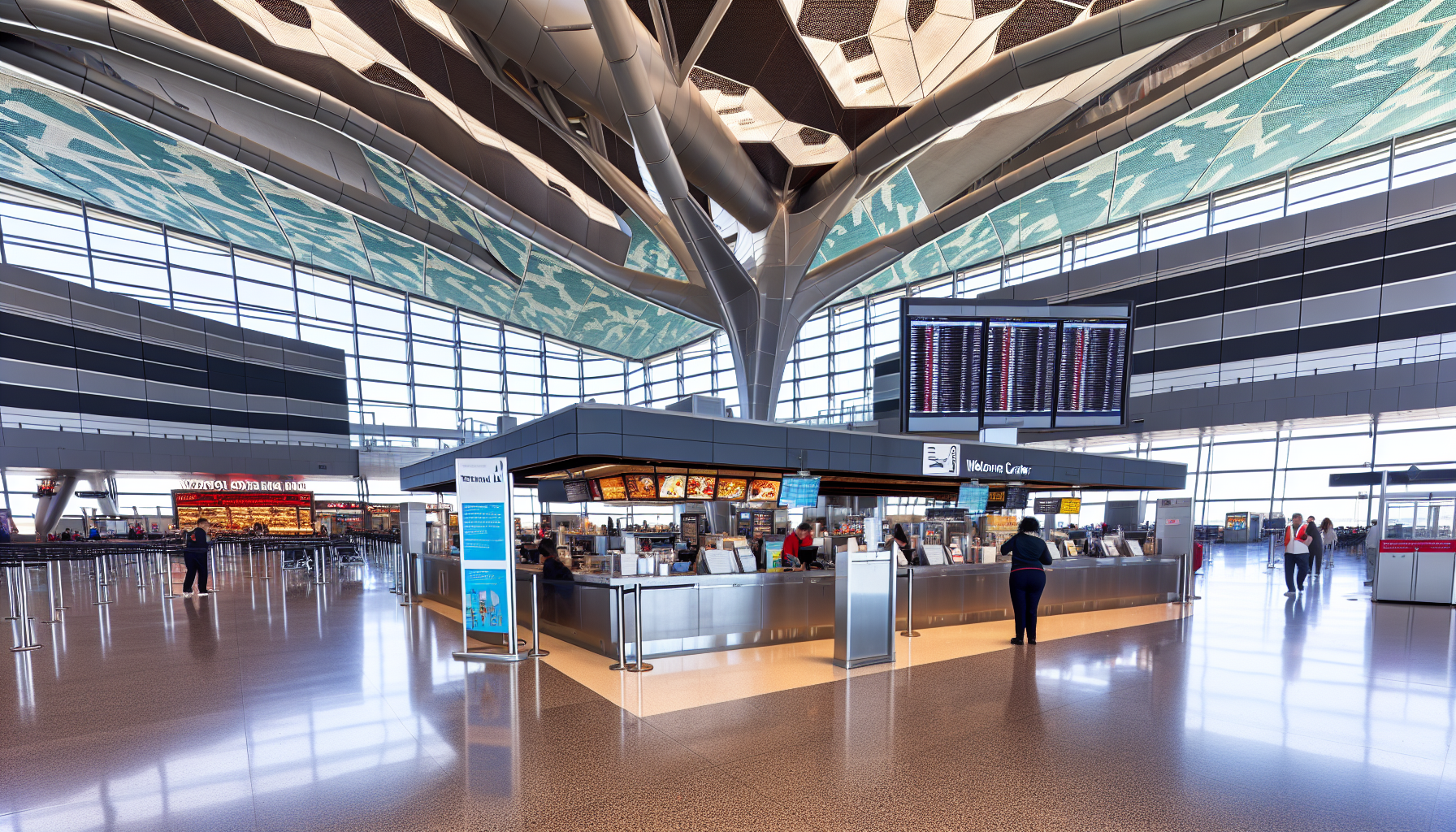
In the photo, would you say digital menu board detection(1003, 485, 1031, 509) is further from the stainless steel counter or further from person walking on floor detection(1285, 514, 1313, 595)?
person walking on floor detection(1285, 514, 1313, 595)

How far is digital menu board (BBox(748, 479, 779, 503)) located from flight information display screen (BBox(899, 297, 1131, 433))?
9.60 feet

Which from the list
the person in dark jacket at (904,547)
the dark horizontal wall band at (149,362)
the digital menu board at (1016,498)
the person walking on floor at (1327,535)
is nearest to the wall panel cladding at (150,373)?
the dark horizontal wall band at (149,362)

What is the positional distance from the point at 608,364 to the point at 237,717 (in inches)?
1520

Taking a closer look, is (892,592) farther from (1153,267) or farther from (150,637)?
(1153,267)

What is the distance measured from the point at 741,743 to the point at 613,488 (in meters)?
8.54

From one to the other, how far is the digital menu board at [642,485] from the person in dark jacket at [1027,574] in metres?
6.10

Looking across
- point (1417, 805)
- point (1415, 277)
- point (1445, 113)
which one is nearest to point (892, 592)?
point (1417, 805)

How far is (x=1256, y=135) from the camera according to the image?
63.7ft

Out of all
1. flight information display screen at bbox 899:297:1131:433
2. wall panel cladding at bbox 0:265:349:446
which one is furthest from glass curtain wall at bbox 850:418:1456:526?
wall panel cladding at bbox 0:265:349:446

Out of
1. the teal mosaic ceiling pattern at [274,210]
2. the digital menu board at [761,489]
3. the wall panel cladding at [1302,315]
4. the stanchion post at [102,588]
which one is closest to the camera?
the stanchion post at [102,588]

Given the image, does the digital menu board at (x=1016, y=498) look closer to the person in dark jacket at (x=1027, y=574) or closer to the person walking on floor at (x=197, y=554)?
the person in dark jacket at (x=1027, y=574)

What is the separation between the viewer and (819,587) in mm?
9141

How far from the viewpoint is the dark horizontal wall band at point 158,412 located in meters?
23.7

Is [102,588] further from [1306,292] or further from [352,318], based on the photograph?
[1306,292]
